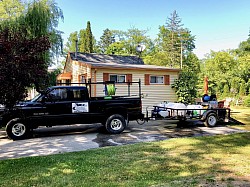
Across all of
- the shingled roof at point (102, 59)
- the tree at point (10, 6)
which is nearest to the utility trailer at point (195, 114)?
the shingled roof at point (102, 59)

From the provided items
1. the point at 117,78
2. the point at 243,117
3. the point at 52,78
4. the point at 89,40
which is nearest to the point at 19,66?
the point at 52,78

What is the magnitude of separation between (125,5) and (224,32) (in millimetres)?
33453

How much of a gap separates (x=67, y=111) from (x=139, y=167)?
4579mm

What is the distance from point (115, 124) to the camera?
9.30m

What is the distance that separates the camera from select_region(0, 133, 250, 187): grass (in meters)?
4.16

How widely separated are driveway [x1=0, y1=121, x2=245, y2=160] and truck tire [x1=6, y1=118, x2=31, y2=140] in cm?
26

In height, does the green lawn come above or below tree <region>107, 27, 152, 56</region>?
below

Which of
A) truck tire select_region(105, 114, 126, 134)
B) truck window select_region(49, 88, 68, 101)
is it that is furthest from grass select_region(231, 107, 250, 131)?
truck window select_region(49, 88, 68, 101)

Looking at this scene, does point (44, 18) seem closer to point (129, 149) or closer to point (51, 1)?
point (51, 1)

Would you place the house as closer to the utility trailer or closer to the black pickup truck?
the utility trailer

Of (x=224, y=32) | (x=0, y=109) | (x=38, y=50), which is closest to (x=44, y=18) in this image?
(x=0, y=109)

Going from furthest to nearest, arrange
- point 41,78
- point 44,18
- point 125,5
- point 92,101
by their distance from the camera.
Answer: point 125,5 → point 44,18 → point 92,101 → point 41,78

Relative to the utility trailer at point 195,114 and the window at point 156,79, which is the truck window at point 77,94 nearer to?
the utility trailer at point 195,114

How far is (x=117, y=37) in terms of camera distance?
50.1 m
